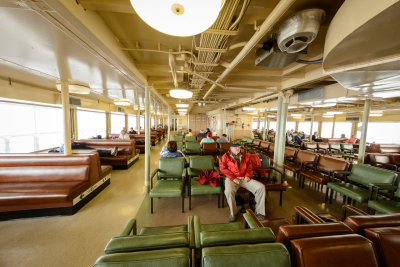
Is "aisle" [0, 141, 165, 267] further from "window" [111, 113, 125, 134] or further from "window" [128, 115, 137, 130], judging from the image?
"window" [128, 115, 137, 130]

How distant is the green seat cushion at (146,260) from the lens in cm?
68

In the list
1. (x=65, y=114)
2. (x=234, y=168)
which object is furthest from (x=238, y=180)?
(x=65, y=114)

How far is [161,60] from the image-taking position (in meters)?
2.97

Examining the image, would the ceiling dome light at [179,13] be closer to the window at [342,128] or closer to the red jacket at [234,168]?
the red jacket at [234,168]

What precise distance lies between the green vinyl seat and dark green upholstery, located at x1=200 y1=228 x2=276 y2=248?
8.49 feet

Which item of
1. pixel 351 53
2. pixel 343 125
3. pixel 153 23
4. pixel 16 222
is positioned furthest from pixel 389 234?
pixel 343 125

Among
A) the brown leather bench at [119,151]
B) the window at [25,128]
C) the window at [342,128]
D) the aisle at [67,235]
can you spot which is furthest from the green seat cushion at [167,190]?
the window at [342,128]

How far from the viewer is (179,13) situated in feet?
2.25

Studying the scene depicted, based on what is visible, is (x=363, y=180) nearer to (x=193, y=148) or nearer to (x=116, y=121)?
(x=193, y=148)

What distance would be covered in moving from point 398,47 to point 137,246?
9.16 feet

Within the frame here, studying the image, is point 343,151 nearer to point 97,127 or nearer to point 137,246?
point 137,246

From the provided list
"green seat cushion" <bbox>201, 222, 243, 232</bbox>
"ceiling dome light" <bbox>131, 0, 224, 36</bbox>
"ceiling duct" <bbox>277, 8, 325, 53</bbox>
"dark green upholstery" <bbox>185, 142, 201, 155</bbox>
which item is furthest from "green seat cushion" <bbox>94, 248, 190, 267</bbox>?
"dark green upholstery" <bbox>185, 142, 201, 155</bbox>

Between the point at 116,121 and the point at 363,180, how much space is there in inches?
587

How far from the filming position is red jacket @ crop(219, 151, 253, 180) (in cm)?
249
